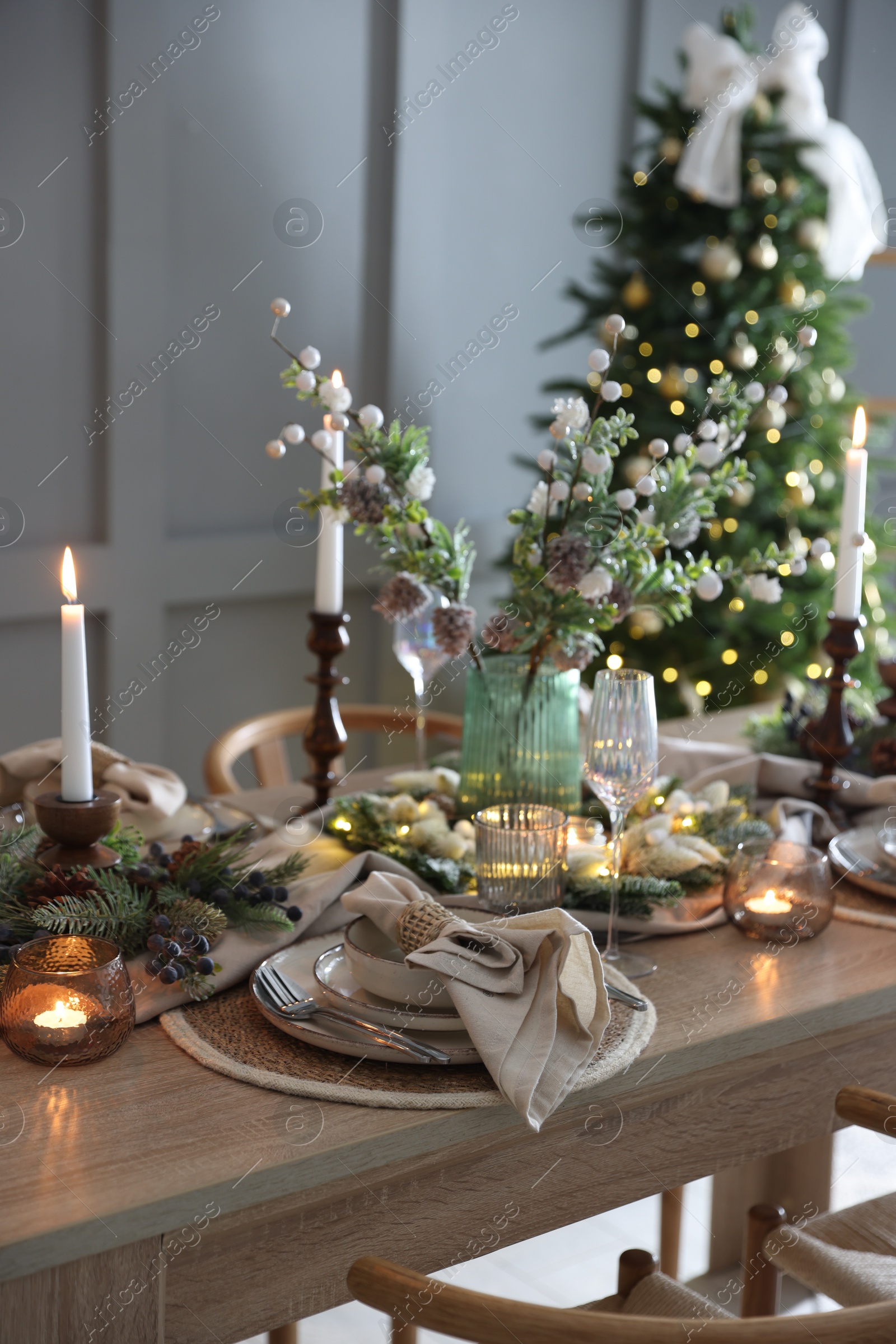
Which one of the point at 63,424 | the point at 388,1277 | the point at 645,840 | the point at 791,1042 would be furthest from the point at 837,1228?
the point at 63,424

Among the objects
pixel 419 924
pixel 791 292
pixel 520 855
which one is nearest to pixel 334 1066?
pixel 419 924

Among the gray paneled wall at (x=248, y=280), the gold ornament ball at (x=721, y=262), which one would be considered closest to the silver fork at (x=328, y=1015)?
the gray paneled wall at (x=248, y=280)

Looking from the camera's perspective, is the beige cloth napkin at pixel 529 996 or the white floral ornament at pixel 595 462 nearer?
the beige cloth napkin at pixel 529 996

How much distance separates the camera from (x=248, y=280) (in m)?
2.96

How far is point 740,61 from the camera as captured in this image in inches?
111

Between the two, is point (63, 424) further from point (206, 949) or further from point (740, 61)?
point (206, 949)

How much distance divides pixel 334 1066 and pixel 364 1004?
0.06 metres

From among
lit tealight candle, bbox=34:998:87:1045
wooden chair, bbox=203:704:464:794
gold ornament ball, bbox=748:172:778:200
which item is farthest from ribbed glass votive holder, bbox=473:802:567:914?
gold ornament ball, bbox=748:172:778:200

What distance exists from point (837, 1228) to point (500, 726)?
1.98ft

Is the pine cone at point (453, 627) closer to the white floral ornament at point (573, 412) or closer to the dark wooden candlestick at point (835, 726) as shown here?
the white floral ornament at point (573, 412)

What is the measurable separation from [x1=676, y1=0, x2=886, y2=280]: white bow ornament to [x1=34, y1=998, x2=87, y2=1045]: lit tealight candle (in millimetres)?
2451

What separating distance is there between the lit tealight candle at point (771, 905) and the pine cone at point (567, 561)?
0.37 m

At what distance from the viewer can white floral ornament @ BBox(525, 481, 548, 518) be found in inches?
51.5

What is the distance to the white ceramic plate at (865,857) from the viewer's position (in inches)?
54.8
